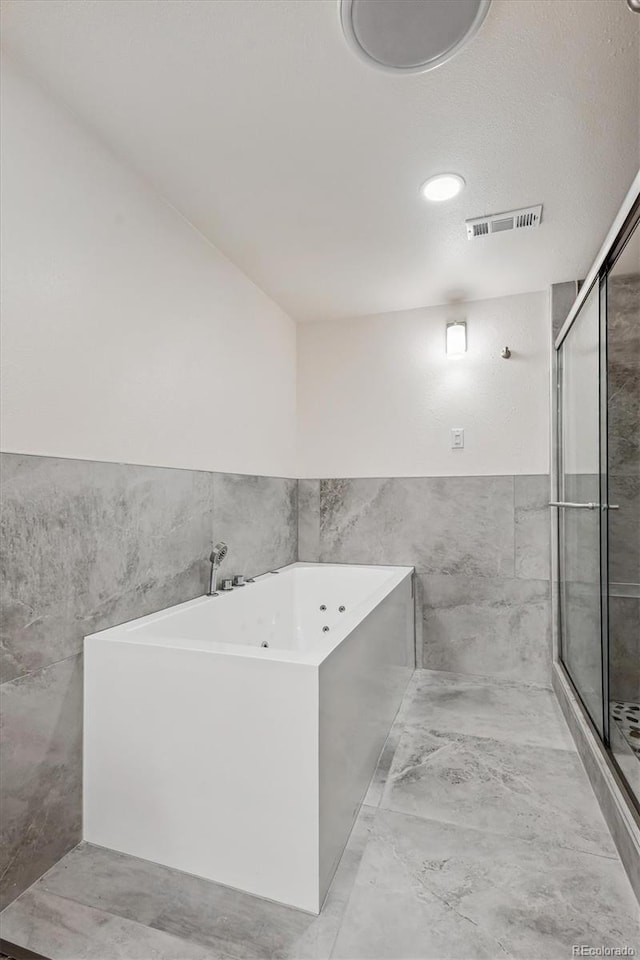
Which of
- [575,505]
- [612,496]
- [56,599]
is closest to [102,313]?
[56,599]

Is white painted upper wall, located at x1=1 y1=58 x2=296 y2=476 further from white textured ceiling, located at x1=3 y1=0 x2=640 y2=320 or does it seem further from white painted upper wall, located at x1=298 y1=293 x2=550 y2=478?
white painted upper wall, located at x1=298 y1=293 x2=550 y2=478

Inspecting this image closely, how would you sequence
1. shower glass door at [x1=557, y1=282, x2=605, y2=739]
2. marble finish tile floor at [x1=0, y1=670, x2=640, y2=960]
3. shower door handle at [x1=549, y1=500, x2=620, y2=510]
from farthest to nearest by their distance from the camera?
shower glass door at [x1=557, y1=282, x2=605, y2=739] < shower door handle at [x1=549, y1=500, x2=620, y2=510] < marble finish tile floor at [x1=0, y1=670, x2=640, y2=960]

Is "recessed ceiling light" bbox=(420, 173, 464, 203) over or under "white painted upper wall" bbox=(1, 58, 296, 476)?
over

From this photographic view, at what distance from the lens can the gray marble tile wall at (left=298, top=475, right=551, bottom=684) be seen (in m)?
2.82

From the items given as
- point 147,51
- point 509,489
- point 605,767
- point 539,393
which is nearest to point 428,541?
point 509,489

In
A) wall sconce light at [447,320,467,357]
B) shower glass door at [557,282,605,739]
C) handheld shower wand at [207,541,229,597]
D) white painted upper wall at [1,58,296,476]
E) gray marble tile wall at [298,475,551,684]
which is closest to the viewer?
white painted upper wall at [1,58,296,476]

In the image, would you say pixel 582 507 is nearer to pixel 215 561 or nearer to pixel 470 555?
pixel 470 555

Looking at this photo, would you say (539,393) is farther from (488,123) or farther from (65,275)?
(65,275)

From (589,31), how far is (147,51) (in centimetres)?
115

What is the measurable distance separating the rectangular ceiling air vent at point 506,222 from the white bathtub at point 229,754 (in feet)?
5.61

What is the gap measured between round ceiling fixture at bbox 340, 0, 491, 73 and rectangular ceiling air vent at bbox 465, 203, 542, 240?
0.84 m

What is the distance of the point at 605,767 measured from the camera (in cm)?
163

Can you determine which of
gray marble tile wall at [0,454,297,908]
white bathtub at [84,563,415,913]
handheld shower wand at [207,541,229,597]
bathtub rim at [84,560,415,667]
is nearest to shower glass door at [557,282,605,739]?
bathtub rim at [84,560,415,667]

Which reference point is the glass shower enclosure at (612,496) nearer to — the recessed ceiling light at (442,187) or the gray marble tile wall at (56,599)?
the recessed ceiling light at (442,187)
